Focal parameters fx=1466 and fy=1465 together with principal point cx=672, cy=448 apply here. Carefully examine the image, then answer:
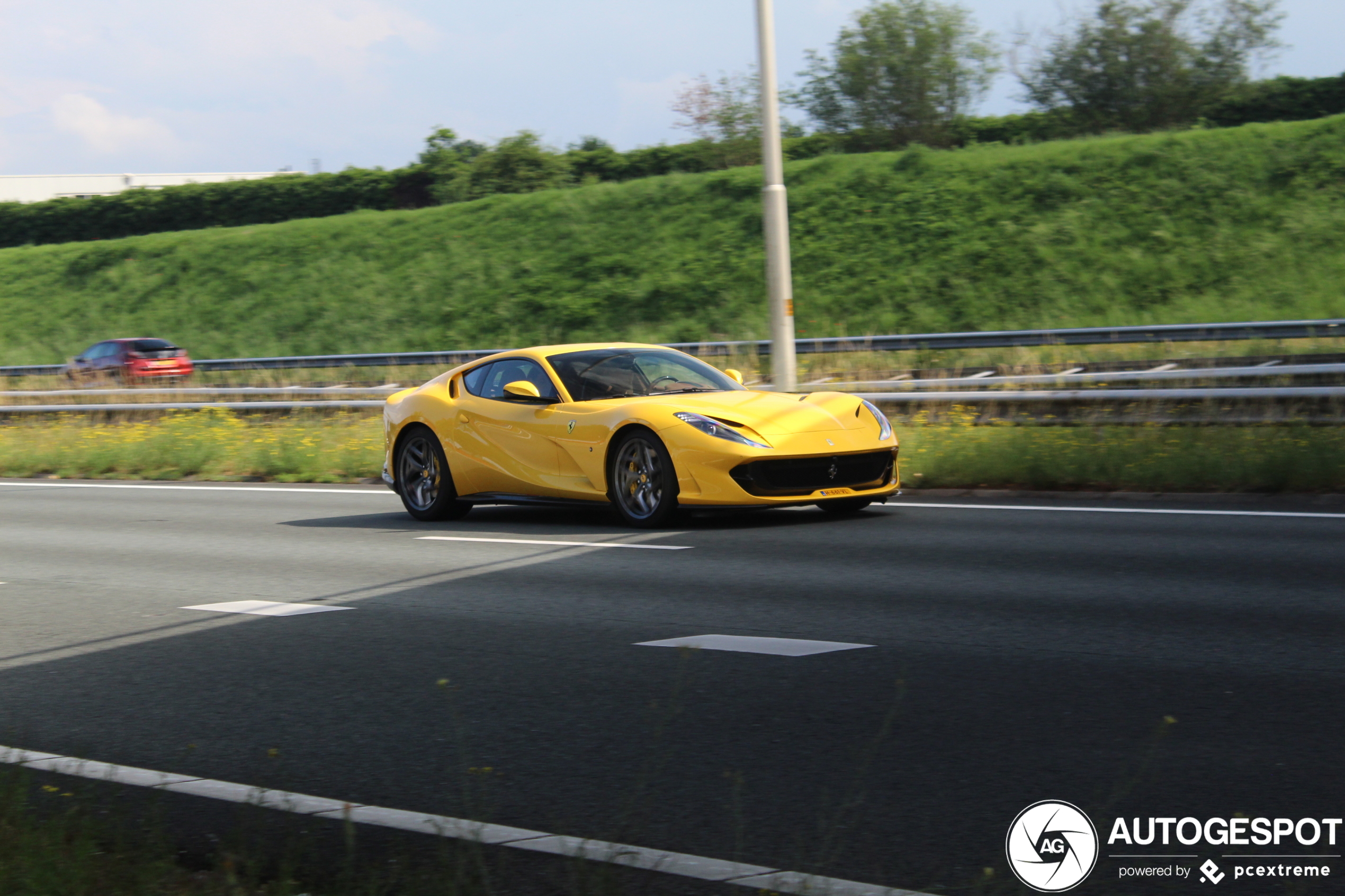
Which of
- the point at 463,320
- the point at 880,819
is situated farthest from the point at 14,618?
the point at 463,320

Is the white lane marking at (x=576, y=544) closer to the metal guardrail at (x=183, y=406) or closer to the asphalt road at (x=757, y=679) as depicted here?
the asphalt road at (x=757, y=679)

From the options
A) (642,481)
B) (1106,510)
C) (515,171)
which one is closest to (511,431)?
(642,481)

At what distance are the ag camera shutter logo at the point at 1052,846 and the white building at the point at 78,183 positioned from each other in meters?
90.7

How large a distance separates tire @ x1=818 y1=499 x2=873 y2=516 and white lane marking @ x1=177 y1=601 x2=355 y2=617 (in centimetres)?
380

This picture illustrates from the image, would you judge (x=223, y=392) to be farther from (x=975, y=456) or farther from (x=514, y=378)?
(x=975, y=456)

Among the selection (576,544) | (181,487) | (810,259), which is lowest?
(181,487)

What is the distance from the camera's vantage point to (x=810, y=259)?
37469mm

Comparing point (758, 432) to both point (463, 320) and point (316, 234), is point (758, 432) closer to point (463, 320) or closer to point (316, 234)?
point (463, 320)

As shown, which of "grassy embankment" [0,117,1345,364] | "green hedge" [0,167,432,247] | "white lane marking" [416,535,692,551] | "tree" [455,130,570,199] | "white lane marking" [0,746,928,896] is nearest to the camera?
"white lane marking" [0,746,928,896]

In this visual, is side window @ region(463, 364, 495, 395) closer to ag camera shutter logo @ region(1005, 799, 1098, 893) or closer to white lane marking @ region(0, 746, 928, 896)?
white lane marking @ region(0, 746, 928, 896)

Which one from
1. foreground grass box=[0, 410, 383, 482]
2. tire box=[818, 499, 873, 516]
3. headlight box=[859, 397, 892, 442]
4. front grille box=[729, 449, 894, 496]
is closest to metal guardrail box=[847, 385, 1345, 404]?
tire box=[818, 499, 873, 516]

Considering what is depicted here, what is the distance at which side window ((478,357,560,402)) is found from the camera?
11516 millimetres

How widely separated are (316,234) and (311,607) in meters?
45.2

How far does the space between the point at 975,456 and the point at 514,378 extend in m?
4.34
